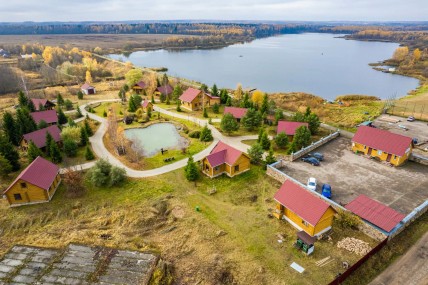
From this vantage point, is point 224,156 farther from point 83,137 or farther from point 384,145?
point 83,137

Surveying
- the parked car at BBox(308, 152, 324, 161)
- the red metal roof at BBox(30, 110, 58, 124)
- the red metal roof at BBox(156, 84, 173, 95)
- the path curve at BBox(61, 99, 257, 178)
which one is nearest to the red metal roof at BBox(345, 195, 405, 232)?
the parked car at BBox(308, 152, 324, 161)

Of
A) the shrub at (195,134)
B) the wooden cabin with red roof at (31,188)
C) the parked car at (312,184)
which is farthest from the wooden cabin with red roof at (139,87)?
the parked car at (312,184)

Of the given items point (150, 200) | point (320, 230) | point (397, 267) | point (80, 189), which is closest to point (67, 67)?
point (80, 189)

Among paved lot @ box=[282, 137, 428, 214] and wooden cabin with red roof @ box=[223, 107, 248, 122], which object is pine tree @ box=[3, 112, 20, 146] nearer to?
wooden cabin with red roof @ box=[223, 107, 248, 122]

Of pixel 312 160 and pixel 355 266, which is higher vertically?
pixel 312 160

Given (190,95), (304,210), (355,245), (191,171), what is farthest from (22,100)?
(355,245)

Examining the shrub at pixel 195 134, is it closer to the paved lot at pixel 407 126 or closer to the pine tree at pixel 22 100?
the paved lot at pixel 407 126

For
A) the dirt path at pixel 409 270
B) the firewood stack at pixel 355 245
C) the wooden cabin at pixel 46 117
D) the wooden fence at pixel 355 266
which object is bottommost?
the dirt path at pixel 409 270
